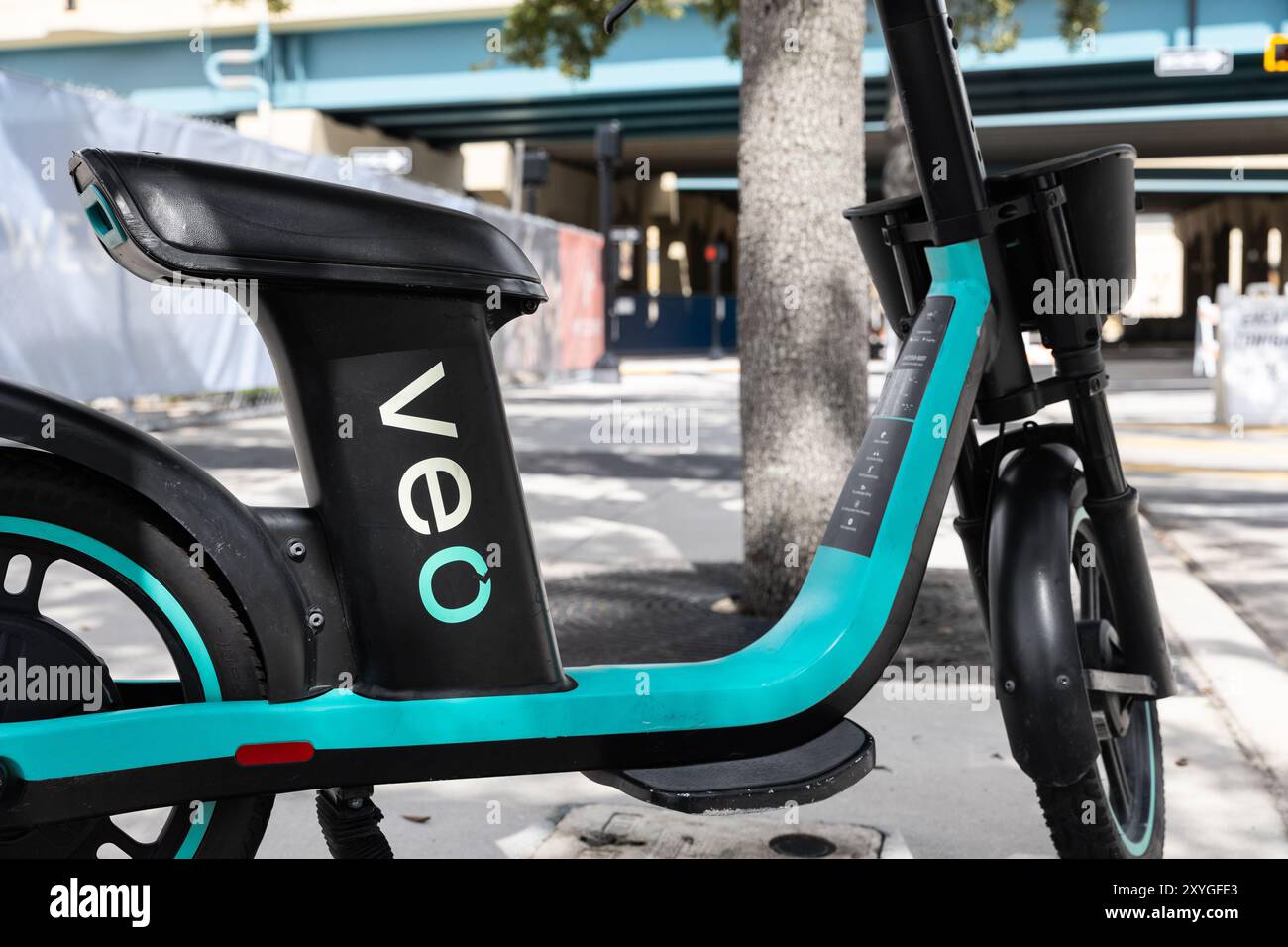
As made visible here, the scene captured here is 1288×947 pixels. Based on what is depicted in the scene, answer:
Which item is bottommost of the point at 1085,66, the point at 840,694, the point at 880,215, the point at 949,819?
the point at 949,819

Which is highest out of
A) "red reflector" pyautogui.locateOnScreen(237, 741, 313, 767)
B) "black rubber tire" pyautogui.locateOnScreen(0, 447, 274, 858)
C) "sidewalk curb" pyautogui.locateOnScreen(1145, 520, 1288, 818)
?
"black rubber tire" pyautogui.locateOnScreen(0, 447, 274, 858)

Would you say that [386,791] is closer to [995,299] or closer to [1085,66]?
[995,299]

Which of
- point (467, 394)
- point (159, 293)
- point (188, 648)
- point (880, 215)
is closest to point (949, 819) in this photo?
point (880, 215)

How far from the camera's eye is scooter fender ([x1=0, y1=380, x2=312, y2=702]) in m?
1.72

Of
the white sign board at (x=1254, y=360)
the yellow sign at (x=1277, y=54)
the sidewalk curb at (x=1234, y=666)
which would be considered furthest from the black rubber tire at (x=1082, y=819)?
the white sign board at (x=1254, y=360)

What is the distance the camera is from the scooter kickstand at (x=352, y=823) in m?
1.97

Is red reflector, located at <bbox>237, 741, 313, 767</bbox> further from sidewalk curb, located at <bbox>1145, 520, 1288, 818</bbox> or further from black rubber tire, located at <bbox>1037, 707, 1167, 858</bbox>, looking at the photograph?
sidewalk curb, located at <bbox>1145, 520, 1288, 818</bbox>

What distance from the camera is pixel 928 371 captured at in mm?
2369

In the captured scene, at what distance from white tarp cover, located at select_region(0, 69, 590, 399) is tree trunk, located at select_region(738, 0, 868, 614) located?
3808 millimetres

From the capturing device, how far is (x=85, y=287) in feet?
28.7

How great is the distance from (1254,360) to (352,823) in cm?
1219

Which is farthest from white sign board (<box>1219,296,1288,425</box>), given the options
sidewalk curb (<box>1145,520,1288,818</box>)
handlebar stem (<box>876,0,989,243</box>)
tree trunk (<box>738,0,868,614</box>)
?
handlebar stem (<box>876,0,989,243</box>)
